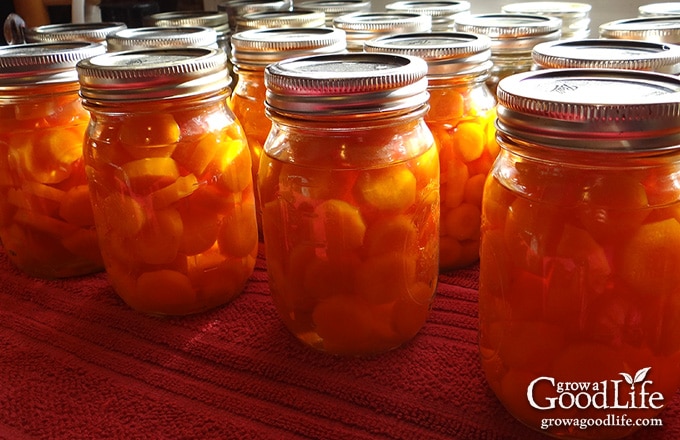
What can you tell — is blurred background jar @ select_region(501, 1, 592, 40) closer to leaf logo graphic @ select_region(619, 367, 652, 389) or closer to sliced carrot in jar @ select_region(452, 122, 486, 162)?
sliced carrot in jar @ select_region(452, 122, 486, 162)

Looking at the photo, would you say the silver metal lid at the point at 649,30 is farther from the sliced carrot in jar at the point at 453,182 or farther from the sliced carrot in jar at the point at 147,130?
the sliced carrot in jar at the point at 147,130

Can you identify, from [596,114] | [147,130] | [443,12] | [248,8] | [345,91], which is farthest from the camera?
[248,8]

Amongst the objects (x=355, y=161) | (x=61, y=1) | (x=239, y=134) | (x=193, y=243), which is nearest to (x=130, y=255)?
(x=193, y=243)

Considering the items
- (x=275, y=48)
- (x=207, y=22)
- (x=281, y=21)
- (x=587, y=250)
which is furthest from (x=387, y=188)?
(x=207, y=22)

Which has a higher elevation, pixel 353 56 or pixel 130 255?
pixel 353 56

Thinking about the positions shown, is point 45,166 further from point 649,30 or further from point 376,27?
point 649,30

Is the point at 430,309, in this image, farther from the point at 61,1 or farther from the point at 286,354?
the point at 61,1
